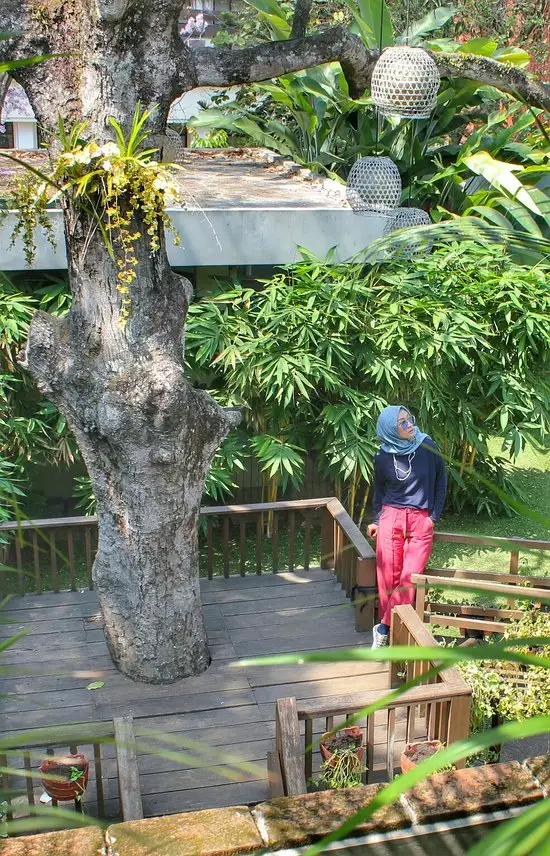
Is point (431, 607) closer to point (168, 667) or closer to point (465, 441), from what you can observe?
point (168, 667)

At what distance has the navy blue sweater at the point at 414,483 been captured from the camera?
509 cm

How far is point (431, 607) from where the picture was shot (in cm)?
511

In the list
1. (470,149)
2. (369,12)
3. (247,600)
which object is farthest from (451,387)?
(369,12)

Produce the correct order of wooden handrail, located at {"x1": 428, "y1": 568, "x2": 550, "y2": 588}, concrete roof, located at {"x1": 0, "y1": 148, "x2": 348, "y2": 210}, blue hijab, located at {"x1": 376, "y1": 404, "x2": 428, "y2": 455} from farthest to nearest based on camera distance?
1. concrete roof, located at {"x1": 0, "y1": 148, "x2": 348, "y2": 210}
2. blue hijab, located at {"x1": 376, "y1": 404, "x2": 428, "y2": 455}
3. wooden handrail, located at {"x1": 428, "y1": 568, "x2": 550, "y2": 588}

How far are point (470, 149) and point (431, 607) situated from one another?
240 inches

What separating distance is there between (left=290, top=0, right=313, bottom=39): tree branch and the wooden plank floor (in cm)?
312

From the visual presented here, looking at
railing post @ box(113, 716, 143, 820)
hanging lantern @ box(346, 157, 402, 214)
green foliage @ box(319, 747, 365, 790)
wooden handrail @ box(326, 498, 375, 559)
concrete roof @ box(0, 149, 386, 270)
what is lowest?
green foliage @ box(319, 747, 365, 790)

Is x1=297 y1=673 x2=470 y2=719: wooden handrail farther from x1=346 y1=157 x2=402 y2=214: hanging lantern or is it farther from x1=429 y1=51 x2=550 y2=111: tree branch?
x1=346 y1=157 x2=402 y2=214: hanging lantern

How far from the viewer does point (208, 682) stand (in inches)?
195

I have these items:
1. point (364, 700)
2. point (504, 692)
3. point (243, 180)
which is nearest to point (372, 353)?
point (504, 692)

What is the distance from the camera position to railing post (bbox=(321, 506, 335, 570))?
6113 millimetres

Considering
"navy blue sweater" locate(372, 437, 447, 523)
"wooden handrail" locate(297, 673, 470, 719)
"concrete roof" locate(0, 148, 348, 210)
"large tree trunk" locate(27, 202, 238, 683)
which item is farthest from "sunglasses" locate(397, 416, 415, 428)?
"concrete roof" locate(0, 148, 348, 210)

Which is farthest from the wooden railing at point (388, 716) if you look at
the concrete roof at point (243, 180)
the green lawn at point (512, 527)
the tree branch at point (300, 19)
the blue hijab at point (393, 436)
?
the concrete roof at point (243, 180)

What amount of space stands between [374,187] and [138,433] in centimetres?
400
